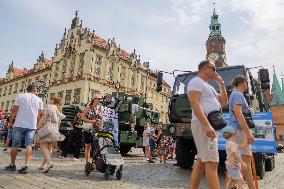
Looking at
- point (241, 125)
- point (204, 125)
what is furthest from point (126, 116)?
point (204, 125)

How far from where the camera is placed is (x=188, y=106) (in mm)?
8539

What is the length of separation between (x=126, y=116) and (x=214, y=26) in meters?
62.7

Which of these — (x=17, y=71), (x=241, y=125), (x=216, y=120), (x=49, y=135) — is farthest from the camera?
(x=17, y=71)

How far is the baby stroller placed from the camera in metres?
6.28

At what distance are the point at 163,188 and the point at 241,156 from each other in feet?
5.58

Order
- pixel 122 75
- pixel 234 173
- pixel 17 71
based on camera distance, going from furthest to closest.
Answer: pixel 17 71 < pixel 122 75 < pixel 234 173

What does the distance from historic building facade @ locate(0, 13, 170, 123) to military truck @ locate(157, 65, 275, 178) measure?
25289mm

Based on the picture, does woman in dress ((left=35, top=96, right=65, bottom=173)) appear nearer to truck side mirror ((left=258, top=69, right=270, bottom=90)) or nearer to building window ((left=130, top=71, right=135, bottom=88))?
truck side mirror ((left=258, top=69, right=270, bottom=90))

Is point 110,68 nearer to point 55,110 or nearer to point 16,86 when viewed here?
point 16,86

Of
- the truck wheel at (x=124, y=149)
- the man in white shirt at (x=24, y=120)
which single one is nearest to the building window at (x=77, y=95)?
the truck wheel at (x=124, y=149)

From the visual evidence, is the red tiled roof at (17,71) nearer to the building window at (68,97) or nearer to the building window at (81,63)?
the building window at (68,97)

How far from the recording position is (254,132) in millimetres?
7133

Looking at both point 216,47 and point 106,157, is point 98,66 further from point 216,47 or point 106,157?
point 216,47

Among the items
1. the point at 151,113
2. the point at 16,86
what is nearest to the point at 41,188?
the point at 151,113
